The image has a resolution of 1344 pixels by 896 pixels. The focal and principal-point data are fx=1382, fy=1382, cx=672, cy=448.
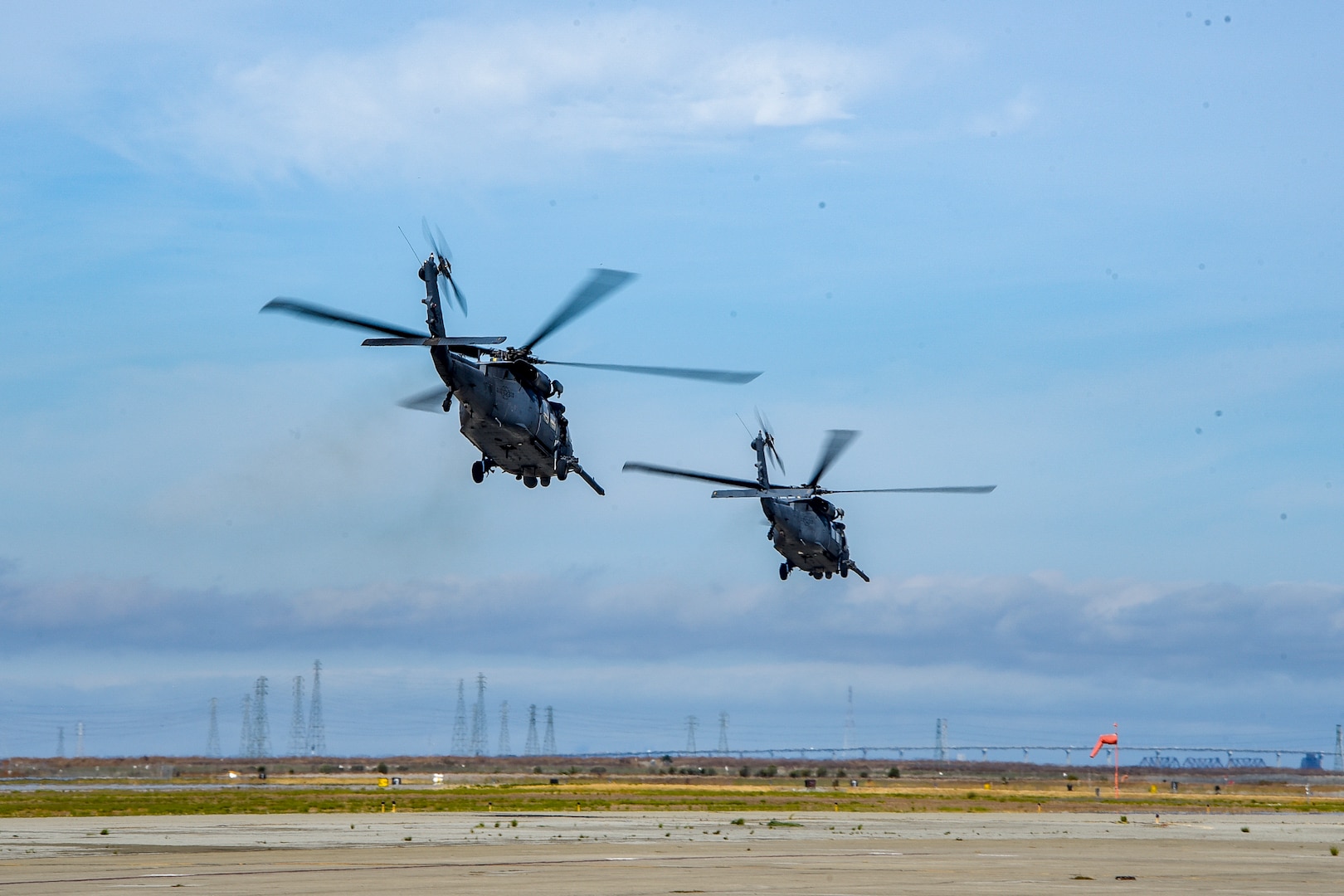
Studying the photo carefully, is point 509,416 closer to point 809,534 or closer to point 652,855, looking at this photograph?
point 652,855

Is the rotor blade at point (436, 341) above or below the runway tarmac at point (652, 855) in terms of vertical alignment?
above

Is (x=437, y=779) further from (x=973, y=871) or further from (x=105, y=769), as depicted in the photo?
(x=973, y=871)

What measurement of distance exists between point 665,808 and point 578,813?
7.97 m

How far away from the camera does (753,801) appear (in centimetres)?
8581

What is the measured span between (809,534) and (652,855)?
24.9m

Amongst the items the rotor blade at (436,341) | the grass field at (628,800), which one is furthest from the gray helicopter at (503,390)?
the grass field at (628,800)

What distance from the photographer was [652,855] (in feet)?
134

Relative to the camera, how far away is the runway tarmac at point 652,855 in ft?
103

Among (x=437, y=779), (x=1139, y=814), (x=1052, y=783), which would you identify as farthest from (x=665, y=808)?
(x=1052, y=783)

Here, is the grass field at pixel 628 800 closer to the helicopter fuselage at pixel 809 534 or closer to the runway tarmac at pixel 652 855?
the runway tarmac at pixel 652 855

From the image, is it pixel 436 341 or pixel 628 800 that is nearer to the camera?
pixel 436 341

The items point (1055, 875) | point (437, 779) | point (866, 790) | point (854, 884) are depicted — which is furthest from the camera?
point (437, 779)

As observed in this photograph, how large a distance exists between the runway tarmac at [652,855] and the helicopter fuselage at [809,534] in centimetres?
1194

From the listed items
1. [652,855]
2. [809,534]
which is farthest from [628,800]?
[652,855]
